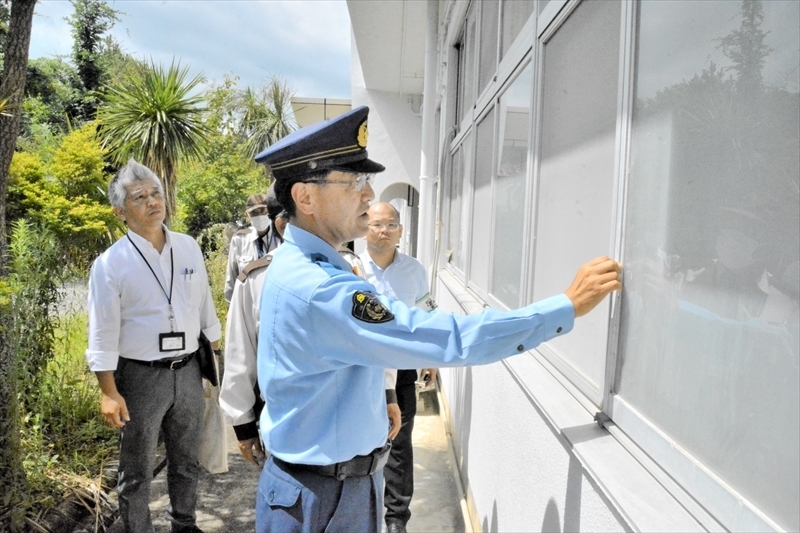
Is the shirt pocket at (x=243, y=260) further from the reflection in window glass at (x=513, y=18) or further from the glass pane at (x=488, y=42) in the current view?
the reflection in window glass at (x=513, y=18)

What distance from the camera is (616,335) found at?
1.53 metres

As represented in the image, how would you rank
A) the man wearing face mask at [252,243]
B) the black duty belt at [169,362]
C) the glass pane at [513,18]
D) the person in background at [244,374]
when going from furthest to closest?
the man wearing face mask at [252,243], the black duty belt at [169,362], the glass pane at [513,18], the person in background at [244,374]

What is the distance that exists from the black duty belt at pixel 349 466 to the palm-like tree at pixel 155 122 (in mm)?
6221

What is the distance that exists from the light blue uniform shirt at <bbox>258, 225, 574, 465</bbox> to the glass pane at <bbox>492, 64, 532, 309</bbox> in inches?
47.2

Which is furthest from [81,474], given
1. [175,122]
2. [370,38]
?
[370,38]

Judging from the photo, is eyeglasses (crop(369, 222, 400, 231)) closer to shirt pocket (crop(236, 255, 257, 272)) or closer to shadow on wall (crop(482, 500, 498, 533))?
shirt pocket (crop(236, 255, 257, 272))

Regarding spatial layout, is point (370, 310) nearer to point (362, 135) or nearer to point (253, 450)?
point (362, 135)

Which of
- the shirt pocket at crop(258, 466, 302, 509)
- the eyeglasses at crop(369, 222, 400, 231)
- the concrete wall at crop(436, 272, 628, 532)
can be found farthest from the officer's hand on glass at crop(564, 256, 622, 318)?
the eyeglasses at crop(369, 222, 400, 231)

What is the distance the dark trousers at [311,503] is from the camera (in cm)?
176

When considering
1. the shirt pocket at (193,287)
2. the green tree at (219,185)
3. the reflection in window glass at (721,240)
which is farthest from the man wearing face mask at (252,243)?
the green tree at (219,185)

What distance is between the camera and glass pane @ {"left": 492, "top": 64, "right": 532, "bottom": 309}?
2.69m

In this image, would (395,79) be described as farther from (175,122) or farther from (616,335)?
(616,335)

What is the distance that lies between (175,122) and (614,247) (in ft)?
25.2

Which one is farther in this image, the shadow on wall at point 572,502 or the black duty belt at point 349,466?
the black duty belt at point 349,466
